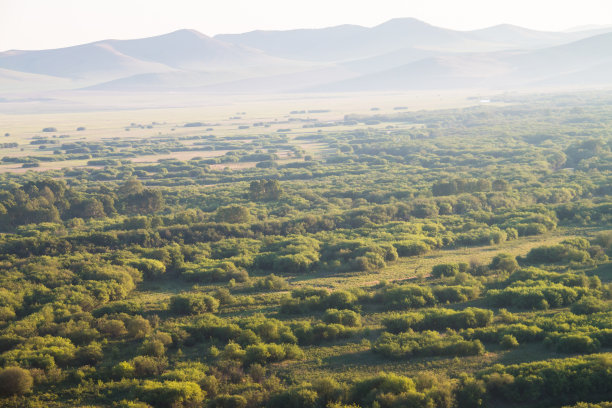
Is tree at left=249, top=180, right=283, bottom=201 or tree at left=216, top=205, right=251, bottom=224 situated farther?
tree at left=249, top=180, right=283, bottom=201

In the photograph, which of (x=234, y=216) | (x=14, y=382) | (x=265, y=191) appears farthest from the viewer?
(x=265, y=191)

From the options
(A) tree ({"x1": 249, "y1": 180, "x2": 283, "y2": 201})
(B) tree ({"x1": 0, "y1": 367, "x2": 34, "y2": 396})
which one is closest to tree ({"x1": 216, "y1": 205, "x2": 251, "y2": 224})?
(A) tree ({"x1": 249, "y1": 180, "x2": 283, "y2": 201})

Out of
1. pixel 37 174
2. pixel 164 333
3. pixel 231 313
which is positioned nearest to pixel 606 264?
pixel 231 313

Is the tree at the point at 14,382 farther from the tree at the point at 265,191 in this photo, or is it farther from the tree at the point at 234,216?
the tree at the point at 265,191

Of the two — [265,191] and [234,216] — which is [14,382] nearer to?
[234,216]

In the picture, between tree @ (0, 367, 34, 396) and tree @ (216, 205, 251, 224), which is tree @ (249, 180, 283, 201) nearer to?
tree @ (216, 205, 251, 224)

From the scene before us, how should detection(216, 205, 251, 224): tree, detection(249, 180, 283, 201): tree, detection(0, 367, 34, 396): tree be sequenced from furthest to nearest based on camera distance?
1. detection(249, 180, 283, 201): tree
2. detection(216, 205, 251, 224): tree
3. detection(0, 367, 34, 396): tree

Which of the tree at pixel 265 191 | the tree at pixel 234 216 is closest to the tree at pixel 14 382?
the tree at pixel 234 216

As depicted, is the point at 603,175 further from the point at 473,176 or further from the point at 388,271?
the point at 388,271

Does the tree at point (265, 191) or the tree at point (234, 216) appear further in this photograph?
the tree at point (265, 191)

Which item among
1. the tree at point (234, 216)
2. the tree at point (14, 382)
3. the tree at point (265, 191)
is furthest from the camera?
the tree at point (265, 191)

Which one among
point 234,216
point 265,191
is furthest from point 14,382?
point 265,191
